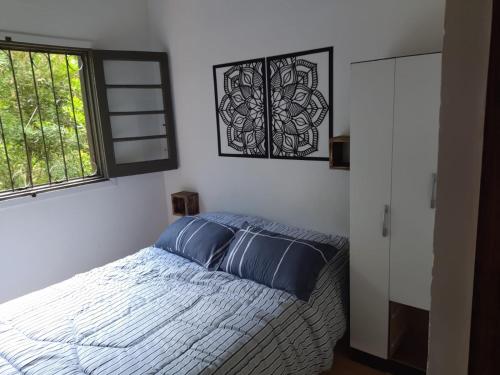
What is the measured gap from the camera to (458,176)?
36 cm

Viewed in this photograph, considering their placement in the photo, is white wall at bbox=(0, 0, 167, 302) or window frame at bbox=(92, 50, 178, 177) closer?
white wall at bbox=(0, 0, 167, 302)

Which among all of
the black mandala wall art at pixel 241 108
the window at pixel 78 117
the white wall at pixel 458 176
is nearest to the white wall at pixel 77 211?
the window at pixel 78 117

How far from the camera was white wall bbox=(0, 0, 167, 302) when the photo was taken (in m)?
2.58

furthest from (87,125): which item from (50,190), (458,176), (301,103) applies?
(458,176)

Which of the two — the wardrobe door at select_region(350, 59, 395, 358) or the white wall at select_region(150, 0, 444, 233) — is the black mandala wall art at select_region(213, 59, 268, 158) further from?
the wardrobe door at select_region(350, 59, 395, 358)

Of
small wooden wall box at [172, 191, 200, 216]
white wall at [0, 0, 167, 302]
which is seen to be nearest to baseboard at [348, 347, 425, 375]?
small wooden wall box at [172, 191, 200, 216]

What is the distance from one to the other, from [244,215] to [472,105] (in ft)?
8.74

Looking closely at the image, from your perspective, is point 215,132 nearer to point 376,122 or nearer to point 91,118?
point 91,118

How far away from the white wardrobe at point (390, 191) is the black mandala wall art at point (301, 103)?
0.49m

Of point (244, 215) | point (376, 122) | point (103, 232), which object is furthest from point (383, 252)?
point (103, 232)

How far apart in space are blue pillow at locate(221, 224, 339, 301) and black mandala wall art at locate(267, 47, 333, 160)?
0.67m

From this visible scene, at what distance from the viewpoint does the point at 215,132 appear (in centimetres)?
307

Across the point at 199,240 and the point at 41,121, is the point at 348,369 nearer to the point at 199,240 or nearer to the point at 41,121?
the point at 199,240

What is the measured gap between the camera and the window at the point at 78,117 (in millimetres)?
2623
